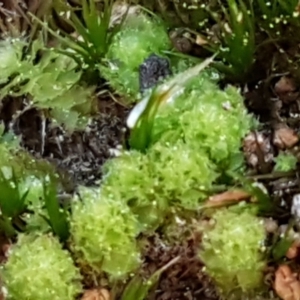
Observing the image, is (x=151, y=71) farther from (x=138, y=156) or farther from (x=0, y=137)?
(x=0, y=137)

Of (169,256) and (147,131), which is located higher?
(147,131)

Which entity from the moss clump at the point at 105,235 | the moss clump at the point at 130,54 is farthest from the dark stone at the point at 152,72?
the moss clump at the point at 105,235

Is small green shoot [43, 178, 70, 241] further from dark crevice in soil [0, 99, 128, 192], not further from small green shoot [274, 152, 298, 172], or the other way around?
small green shoot [274, 152, 298, 172]

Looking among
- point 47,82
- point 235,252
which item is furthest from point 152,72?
point 235,252

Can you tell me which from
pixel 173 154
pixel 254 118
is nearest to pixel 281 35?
pixel 254 118

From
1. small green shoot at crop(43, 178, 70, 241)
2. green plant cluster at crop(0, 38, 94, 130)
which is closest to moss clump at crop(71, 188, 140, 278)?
small green shoot at crop(43, 178, 70, 241)
